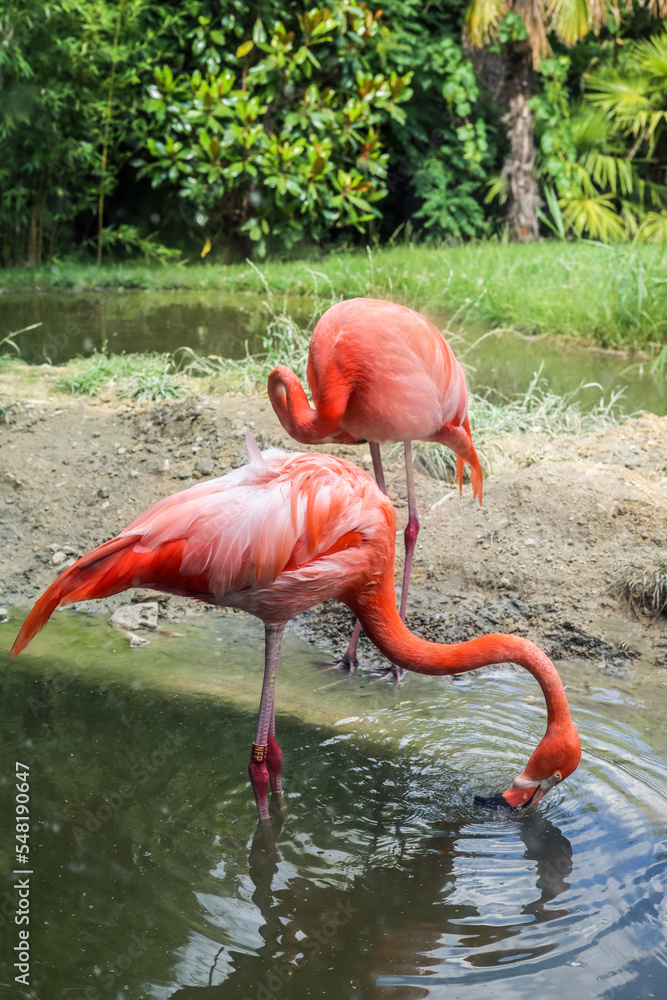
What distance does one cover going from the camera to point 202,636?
3.68 metres

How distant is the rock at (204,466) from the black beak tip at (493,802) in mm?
2320

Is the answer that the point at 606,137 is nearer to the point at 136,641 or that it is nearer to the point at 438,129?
the point at 438,129

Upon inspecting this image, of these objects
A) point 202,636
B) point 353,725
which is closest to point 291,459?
point 353,725

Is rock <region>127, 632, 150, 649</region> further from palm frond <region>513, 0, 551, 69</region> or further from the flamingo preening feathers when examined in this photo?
palm frond <region>513, 0, 551, 69</region>

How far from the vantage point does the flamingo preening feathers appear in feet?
8.05

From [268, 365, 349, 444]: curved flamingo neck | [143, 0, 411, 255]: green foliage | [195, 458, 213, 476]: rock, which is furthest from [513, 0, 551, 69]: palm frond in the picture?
[268, 365, 349, 444]: curved flamingo neck

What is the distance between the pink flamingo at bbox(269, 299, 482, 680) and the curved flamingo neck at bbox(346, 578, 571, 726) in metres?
0.79

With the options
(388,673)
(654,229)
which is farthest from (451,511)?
(654,229)

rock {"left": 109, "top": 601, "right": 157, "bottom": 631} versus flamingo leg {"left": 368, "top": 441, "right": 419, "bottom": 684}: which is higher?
flamingo leg {"left": 368, "top": 441, "right": 419, "bottom": 684}

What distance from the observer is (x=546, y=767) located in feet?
8.00

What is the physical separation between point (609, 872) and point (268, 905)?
0.89 m

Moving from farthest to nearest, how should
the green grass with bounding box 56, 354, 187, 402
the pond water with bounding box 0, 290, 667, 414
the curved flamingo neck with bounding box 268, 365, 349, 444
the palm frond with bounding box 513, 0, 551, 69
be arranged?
the palm frond with bounding box 513, 0, 551, 69
the pond water with bounding box 0, 290, 667, 414
the green grass with bounding box 56, 354, 187, 402
the curved flamingo neck with bounding box 268, 365, 349, 444

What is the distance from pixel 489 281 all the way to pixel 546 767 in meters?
7.00

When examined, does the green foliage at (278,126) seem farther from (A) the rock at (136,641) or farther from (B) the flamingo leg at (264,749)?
(B) the flamingo leg at (264,749)
